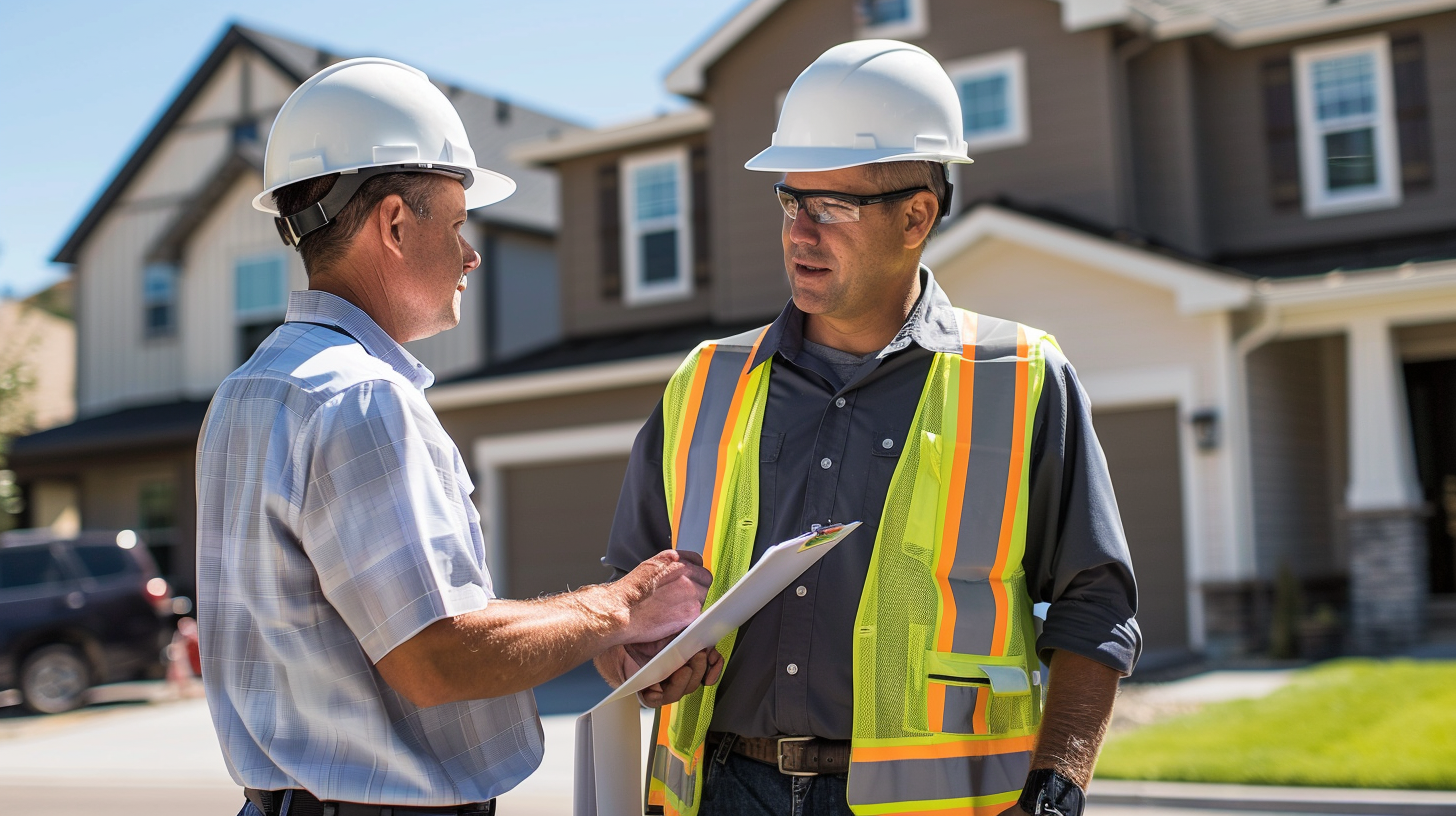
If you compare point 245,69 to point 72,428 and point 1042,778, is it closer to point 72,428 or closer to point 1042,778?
point 72,428

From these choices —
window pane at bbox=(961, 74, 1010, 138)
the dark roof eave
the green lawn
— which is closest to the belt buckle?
the green lawn

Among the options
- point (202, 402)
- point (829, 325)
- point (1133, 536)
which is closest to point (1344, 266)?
point (1133, 536)

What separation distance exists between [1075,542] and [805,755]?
25.8 inches

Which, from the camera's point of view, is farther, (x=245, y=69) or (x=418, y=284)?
(x=245, y=69)

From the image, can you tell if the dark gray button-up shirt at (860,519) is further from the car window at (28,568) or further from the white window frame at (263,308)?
the white window frame at (263,308)

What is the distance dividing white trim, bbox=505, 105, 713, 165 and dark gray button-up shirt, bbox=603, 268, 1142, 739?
Answer: 15.1 m

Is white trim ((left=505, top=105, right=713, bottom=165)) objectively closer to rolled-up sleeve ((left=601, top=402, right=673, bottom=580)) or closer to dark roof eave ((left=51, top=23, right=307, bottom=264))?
dark roof eave ((left=51, top=23, right=307, bottom=264))

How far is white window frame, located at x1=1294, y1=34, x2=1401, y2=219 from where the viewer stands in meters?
14.8

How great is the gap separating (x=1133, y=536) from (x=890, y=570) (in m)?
11.5

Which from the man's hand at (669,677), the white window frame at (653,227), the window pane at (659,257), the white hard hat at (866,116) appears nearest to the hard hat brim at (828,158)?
the white hard hat at (866,116)

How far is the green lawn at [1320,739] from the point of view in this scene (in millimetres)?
7824

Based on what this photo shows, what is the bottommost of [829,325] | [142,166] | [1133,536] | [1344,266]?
[1133,536]

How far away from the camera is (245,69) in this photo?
76.6 feet

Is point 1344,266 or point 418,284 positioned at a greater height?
point 1344,266
